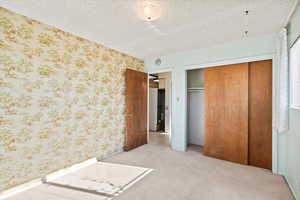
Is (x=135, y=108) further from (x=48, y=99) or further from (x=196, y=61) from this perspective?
(x=48, y=99)

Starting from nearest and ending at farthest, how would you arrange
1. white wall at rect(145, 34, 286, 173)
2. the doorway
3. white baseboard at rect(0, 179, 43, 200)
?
white baseboard at rect(0, 179, 43, 200), white wall at rect(145, 34, 286, 173), the doorway

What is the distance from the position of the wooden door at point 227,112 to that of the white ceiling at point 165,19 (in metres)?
0.69

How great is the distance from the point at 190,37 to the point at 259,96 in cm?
171

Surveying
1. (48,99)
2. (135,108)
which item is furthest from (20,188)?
(135,108)

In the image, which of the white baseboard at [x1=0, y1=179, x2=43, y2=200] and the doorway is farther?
the doorway

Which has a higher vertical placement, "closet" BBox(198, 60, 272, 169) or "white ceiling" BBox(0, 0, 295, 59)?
"white ceiling" BBox(0, 0, 295, 59)

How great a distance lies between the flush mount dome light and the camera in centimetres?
181

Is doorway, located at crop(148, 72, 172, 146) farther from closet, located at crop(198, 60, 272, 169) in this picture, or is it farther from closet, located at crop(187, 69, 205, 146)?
closet, located at crop(198, 60, 272, 169)

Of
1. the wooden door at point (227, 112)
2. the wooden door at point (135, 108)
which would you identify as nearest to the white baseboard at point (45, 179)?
the wooden door at point (135, 108)

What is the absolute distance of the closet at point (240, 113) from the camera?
2707 mm

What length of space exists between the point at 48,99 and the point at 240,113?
3457 mm

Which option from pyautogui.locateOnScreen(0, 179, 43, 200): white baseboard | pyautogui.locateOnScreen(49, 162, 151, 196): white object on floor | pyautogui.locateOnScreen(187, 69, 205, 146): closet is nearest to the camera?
pyautogui.locateOnScreen(0, 179, 43, 200): white baseboard

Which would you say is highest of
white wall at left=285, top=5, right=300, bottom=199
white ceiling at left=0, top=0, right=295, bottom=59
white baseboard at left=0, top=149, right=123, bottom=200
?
white ceiling at left=0, top=0, right=295, bottom=59

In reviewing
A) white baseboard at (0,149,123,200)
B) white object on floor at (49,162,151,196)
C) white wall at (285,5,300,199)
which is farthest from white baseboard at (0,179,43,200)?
white wall at (285,5,300,199)
